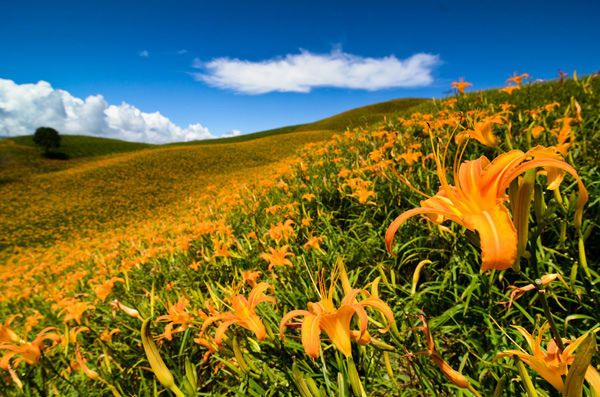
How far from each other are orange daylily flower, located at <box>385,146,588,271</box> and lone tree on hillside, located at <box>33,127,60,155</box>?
3827cm

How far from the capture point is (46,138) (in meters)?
27.1

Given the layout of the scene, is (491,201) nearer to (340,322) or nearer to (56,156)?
(340,322)

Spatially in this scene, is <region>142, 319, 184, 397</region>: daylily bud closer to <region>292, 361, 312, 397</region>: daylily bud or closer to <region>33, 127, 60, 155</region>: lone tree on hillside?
<region>292, 361, 312, 397</region>: daylily bud

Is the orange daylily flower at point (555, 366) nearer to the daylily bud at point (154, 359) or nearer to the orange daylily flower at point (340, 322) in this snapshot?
the orange daylily flower at point (340, 322)

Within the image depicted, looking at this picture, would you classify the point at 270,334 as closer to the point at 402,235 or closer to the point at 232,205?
the point at 402,235

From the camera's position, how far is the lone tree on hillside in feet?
88.6

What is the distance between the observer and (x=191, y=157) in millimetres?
18594

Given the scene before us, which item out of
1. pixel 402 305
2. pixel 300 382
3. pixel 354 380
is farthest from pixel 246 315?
pixel 402 305

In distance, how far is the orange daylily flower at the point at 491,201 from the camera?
1.58ft

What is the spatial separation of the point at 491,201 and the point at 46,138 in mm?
39066

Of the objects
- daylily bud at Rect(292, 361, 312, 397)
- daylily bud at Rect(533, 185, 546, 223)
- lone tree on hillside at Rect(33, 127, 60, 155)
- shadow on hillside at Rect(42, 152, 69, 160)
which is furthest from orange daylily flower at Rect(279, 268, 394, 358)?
lone tree on hillside at Rect(33, 127, 60, 155)

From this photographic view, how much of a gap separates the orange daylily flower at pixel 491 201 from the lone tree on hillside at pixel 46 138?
38.3 meters

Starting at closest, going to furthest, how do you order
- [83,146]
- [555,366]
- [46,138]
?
[555,366], [46,138], [83,146]

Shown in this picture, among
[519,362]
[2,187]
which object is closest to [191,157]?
[2,187]
